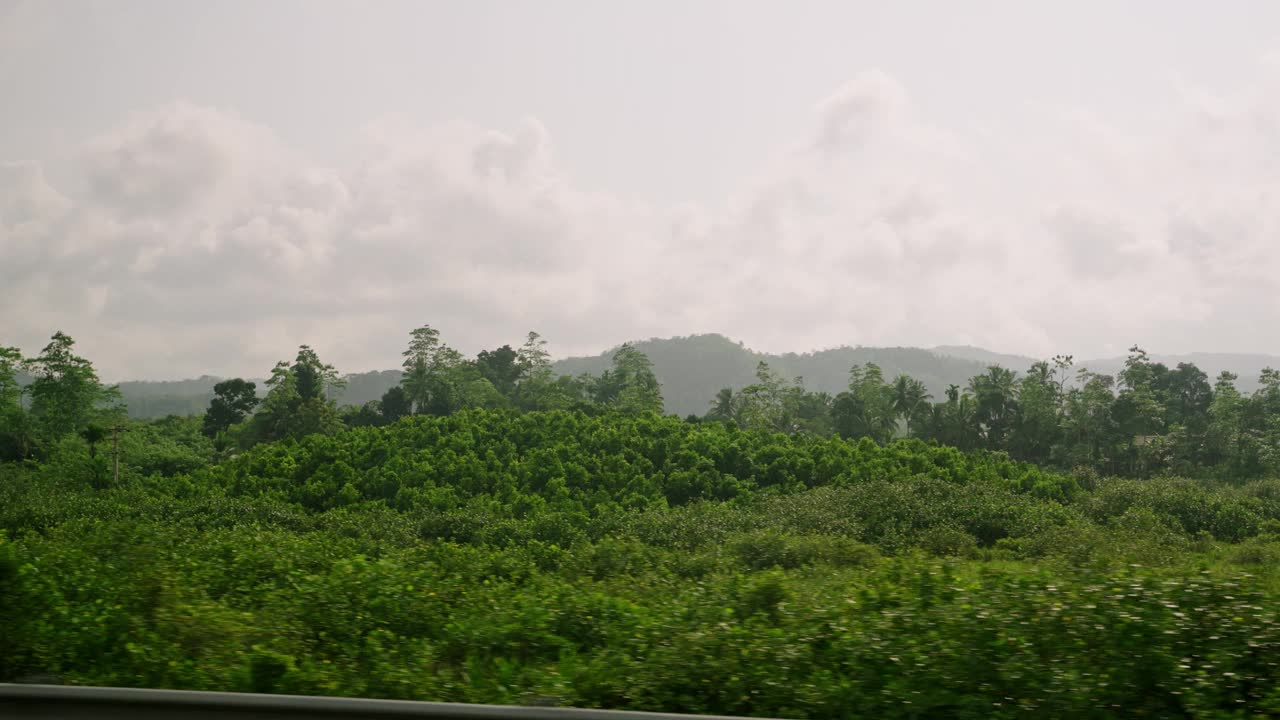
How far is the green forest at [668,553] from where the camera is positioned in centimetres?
437

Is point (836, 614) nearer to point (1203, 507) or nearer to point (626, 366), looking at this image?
point (1203, 507)

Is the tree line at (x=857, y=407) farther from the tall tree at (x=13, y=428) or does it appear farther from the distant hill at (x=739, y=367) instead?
the distant hill at (x=739, y=367)

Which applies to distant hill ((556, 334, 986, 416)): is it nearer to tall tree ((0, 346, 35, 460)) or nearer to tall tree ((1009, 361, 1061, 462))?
tall tree ((1009, 361, 1061, 462))

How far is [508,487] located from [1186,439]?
34.3 meters

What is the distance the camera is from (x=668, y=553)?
48.9 ft

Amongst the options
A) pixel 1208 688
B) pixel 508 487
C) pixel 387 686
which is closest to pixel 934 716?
pixel 1208 688

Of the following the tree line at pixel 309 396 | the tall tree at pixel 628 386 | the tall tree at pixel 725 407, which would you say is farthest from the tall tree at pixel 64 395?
the tall tree at pixel 725 407

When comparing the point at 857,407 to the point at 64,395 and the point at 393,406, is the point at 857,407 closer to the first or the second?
the point at 393,406

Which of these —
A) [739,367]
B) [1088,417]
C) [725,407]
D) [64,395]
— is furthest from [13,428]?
[739,367]

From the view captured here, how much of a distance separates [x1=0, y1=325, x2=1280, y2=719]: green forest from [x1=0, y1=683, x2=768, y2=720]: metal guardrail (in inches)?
26.5

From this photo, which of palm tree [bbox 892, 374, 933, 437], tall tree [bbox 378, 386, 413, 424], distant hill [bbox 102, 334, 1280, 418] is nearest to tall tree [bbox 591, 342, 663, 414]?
tall tree [bbox 378, 386, 413, 424]

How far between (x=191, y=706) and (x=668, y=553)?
11.9m

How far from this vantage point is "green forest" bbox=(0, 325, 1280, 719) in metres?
4.37

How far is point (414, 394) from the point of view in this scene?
52.0 m
